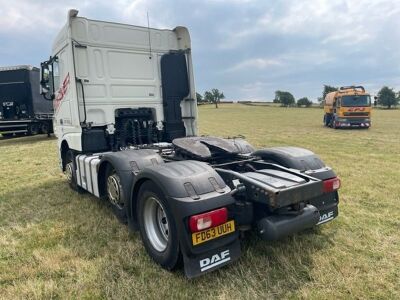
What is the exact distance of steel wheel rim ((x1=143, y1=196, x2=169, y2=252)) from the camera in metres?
3.30

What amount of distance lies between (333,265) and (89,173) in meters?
3.54

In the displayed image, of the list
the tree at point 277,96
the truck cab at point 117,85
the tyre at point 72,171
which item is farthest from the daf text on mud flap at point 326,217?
the tree at point 277,96

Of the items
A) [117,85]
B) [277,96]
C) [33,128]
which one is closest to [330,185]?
[117,85]

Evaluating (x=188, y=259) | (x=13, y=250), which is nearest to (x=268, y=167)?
(x=188, y=259)

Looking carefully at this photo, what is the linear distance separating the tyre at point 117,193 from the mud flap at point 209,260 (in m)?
1.37

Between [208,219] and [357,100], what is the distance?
69.0 feet

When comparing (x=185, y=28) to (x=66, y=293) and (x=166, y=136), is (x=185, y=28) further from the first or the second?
(x=66, y=293)

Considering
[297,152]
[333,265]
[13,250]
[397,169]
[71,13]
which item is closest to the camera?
[333,265]

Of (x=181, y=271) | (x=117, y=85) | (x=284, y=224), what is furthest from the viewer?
(x=117, y=85)

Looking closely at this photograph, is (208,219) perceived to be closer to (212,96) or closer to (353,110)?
(353,110)

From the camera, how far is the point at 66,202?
5.46 metres

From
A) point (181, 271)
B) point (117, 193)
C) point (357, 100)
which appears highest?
point (357, 100)

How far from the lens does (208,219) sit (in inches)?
106

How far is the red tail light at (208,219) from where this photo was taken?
263 cm
